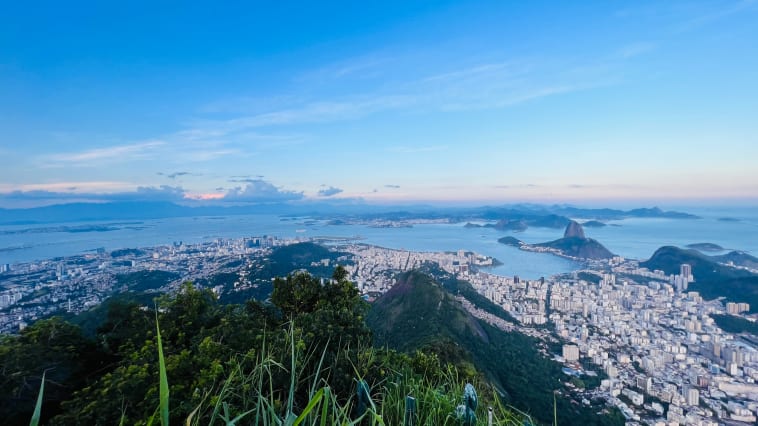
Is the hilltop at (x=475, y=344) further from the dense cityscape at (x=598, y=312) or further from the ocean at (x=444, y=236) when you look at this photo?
the ocean at (x=444, y=236)

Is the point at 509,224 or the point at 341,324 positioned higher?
the point at 341,324

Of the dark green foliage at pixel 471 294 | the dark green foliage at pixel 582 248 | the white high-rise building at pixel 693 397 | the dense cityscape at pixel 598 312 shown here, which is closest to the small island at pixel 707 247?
the dark green foliage at pixel 582 248

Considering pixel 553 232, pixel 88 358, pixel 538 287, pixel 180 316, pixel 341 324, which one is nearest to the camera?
pixel 88 358

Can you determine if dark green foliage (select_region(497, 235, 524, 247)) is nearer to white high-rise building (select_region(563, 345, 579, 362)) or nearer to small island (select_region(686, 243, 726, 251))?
small island (select_region(686, 243, 726, 251))

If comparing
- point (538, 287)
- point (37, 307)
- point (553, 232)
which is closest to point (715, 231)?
point (553, 232)

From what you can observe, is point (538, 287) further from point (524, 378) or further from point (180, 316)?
point (180, 316)

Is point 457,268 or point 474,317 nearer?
point 474,317

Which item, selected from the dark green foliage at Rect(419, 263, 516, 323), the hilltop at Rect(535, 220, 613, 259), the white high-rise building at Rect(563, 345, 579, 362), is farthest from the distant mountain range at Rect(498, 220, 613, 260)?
the white high-rise building at Rect(563, 345, 579, 362)
